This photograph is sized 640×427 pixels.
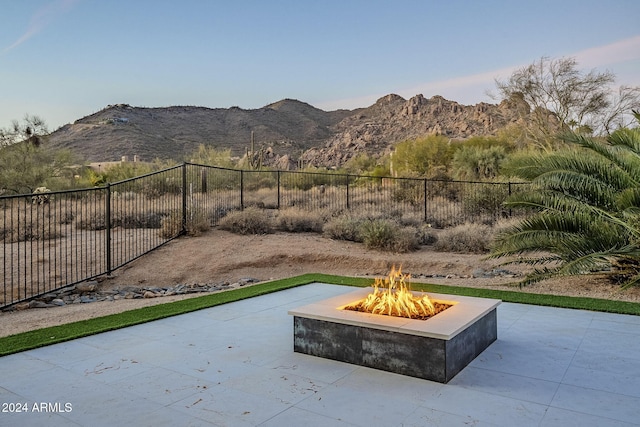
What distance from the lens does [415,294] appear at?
5.38 m

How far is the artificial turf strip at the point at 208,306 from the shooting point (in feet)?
17.2

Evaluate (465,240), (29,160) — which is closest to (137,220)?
(465,240)

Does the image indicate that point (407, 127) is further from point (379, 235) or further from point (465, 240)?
point (379, 235)

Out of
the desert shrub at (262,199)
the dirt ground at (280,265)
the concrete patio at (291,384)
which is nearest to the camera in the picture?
the concrete patio at (291,384)

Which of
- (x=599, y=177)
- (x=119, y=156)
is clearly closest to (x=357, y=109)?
(x=119, y=156)

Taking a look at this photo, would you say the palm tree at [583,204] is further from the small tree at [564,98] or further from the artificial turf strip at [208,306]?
the small tree at [564,98]

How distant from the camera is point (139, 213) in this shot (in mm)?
16047

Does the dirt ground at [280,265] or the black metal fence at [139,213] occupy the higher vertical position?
the black metal fence at [139,213]

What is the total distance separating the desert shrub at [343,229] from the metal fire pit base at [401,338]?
9.63 metres

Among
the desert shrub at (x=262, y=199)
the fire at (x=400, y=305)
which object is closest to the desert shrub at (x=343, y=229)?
the desert shrub at (x=262, y=199)

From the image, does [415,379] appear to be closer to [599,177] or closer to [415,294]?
[415,294]

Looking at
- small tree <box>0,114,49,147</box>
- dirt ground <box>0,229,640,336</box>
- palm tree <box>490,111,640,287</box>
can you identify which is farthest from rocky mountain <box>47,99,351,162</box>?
palm tree <box>490,111,640,287</box>

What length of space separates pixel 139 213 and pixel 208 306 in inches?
412

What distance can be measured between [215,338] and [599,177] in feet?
22.5
